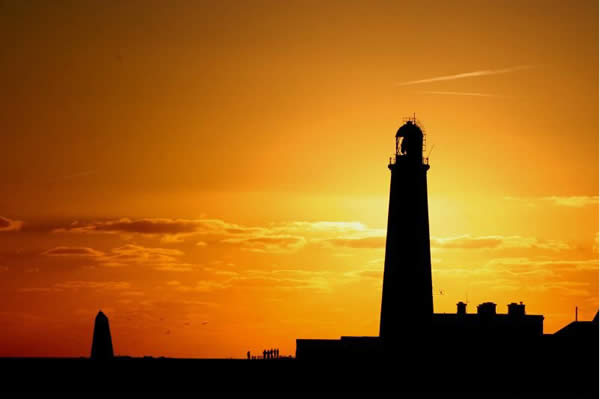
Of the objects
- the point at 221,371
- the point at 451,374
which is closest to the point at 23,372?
the point at 221,371

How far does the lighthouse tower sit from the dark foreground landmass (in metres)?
2.87

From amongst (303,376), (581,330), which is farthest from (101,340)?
(581,330)

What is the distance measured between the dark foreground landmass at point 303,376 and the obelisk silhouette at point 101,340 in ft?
3.01

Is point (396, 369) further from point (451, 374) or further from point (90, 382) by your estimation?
point (90, 382)

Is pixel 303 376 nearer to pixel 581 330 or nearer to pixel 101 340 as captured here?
pixel 101 340

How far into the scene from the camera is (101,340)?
242 ft

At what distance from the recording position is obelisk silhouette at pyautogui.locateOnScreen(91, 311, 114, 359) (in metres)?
73.4

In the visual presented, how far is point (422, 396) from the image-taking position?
69812mm

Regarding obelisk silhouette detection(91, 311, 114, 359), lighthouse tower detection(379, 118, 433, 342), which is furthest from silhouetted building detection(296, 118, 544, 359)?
obelisk silhouette detection(91, 311, 114, 359)

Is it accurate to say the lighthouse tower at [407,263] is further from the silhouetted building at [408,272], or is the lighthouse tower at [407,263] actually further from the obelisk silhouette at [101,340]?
the obelisk silhouette at [101,340]

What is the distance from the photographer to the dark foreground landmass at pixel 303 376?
2753 inches

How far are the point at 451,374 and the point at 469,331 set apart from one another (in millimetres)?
9310

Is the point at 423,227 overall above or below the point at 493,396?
above

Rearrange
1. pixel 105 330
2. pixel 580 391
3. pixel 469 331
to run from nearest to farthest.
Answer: pixel 580 391 → pixel 105 330 → pixel 469 331
